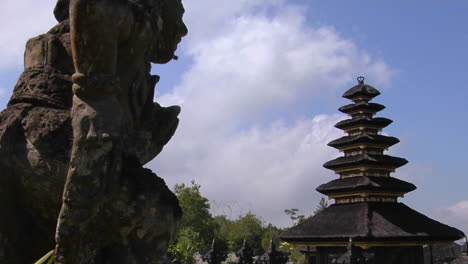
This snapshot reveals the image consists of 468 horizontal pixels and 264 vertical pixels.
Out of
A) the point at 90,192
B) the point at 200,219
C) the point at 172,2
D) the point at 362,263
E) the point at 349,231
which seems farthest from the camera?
the point at 200,219

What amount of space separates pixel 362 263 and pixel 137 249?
15.6 metres

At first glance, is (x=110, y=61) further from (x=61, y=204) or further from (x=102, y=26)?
(x=61, y=204)

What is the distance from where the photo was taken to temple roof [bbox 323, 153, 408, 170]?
74.1 feet

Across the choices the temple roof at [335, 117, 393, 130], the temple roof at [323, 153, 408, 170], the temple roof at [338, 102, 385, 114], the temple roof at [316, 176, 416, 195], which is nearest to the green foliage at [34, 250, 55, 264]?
the temple roof at [316, 176, 416, 195]

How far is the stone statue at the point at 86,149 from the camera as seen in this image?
2.69m

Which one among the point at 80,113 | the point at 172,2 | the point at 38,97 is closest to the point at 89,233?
the point at 80,113

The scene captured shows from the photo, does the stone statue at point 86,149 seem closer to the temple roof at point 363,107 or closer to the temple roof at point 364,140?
the temple roof at point 364,140

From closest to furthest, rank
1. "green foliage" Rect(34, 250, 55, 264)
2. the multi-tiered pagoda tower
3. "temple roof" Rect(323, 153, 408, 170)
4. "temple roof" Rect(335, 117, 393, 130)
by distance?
"green foliage" Rect(34, 250, 55, 264)
the multi-tiered pagoda tower
"temple roof" Rect(323, 153, 408, 170)
"temple roof" Rect(335, 117, 393, 130)

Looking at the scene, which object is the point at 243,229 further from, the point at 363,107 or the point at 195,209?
the point at 363,107

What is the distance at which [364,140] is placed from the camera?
23.3 meters

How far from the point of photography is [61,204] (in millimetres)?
2877

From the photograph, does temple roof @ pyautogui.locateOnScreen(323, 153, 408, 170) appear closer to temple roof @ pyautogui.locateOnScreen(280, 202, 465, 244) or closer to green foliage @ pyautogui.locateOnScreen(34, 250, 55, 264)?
temple roof @ pyautogui.locateOnScreen(280, 202, 465, 244)

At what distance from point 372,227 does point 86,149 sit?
17873 mm

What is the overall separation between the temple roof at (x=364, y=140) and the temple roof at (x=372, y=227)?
2.79m
